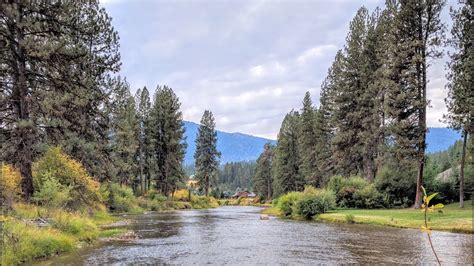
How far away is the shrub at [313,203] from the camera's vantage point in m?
33.0

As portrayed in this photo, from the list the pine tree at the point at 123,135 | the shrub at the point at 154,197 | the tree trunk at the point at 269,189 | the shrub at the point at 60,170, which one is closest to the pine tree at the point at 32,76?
the shrub at the point at 60,170

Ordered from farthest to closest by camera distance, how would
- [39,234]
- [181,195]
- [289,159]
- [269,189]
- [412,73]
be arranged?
[269,189]
[289,159]
[181,195]
[412,73]
[39,234]

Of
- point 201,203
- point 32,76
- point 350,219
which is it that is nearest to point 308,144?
point 201,203

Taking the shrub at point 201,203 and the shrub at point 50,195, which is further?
the shrub at point 201,203

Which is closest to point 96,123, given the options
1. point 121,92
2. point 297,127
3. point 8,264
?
point 121,92

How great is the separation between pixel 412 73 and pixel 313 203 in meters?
13.3

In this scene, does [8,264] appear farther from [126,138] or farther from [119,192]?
[126,138]

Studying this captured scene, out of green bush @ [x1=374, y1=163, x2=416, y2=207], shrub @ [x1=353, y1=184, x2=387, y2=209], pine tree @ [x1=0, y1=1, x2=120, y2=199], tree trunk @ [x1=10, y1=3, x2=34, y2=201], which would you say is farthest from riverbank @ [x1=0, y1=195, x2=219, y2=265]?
green bush @ [x1=374, y1=163, x2=416, y2=207]

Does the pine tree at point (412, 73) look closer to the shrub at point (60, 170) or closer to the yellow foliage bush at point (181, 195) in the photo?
the shrub at point (60, 170)

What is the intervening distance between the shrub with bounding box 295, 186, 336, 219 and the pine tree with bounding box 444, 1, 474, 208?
988 centimetres

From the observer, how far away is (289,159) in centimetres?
6944

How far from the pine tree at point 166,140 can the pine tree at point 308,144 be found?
67.4ft

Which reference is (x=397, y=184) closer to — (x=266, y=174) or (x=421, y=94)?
(x=421, y=94)

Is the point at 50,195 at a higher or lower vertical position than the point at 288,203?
higher
